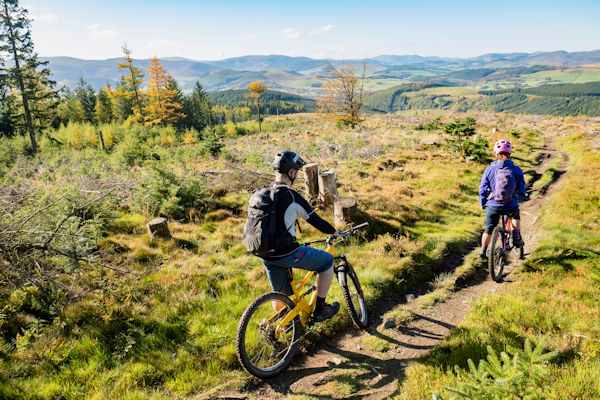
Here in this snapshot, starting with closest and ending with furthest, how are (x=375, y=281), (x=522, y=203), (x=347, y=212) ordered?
(x=375, y=281), (x=347, y=212), (x=522, y=203)

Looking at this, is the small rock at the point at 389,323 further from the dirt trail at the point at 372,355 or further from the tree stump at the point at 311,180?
the tree stump at the point at 311,180

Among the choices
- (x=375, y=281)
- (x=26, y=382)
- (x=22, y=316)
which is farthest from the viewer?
(x=375, y=281)

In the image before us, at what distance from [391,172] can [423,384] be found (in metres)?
10.7

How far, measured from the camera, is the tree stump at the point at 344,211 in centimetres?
780

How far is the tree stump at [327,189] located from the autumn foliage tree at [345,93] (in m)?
23.2

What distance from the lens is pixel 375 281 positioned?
5906 millimetres

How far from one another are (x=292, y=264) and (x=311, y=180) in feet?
17.0

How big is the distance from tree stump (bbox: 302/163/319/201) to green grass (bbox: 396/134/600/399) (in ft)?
16.8

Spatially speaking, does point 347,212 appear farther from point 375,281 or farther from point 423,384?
point 423,384

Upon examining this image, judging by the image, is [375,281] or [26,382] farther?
[375,281]

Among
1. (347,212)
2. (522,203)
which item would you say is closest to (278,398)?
(347,212)

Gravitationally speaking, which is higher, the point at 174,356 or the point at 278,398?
the point at 174,356

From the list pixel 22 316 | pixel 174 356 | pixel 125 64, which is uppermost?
pixel 125 64

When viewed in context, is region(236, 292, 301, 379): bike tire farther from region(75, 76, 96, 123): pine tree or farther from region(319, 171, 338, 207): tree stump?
region(75, 76, 96, 123): pine tree
